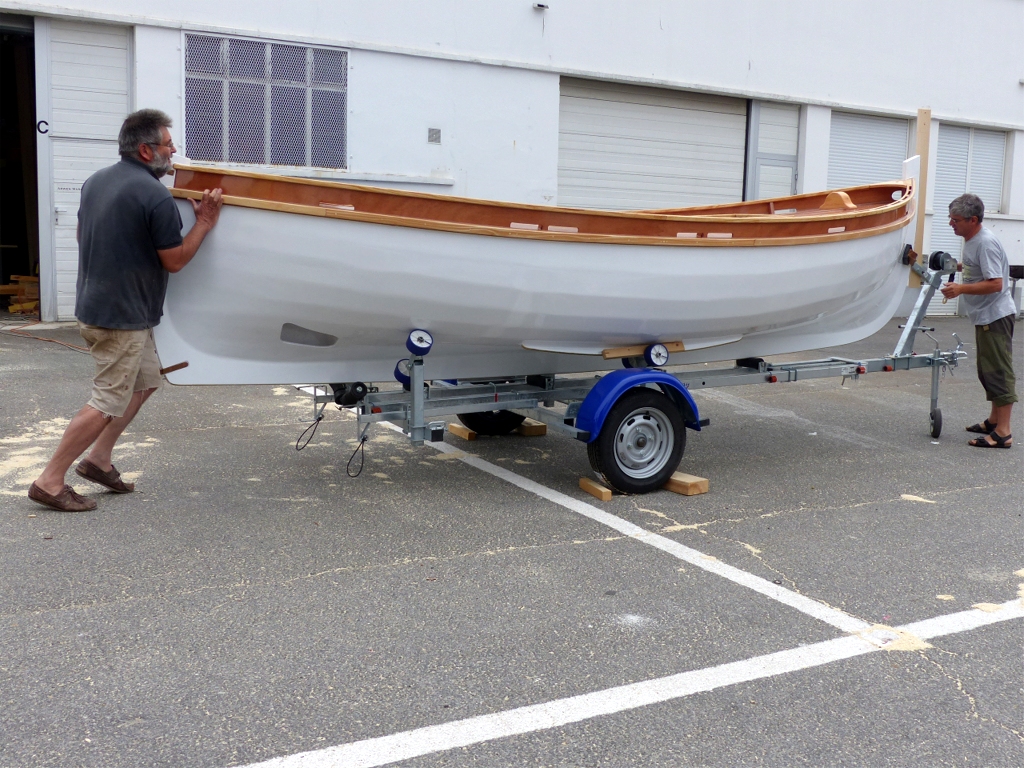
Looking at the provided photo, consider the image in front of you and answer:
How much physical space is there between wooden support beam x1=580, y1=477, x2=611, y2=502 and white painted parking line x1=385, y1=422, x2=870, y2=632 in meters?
0.12

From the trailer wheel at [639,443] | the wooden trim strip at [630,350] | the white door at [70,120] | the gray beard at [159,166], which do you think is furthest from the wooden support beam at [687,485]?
the white door at [70,120]

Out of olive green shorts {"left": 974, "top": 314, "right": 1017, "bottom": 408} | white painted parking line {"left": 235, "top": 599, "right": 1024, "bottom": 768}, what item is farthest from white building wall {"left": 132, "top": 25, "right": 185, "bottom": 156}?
white painted parking line {"left": 235, "top": 599, "right": 1024, "bottom": 768}

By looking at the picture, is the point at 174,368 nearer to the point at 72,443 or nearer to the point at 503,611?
the point at 72,443

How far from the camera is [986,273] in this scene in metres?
6.62

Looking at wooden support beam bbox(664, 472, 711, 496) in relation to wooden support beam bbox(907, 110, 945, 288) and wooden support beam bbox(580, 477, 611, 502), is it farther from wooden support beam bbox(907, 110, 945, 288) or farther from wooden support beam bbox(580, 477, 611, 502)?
wooden support beam bbox(907, 110, 945, 288)

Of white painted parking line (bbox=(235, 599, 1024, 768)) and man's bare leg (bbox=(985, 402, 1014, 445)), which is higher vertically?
man's bare leg (bbox=(985, 402, 1014, 445))

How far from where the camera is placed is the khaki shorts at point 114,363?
466 cm

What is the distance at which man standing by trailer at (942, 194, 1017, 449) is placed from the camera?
6590mm

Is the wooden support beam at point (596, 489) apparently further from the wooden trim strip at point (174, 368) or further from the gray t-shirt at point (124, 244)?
the gray t-shirt at point (124, 244)

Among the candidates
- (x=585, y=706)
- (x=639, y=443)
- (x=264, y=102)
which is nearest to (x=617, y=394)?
(x=639, y=443)

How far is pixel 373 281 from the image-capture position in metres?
4.78

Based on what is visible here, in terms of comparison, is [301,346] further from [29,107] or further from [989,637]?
[29,107]

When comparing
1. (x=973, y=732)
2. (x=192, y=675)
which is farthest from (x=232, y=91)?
(x=973, y=732)

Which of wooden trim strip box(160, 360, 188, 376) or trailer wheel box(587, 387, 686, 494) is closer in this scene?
wooden trim strip box(160, 360, 188, 376)
